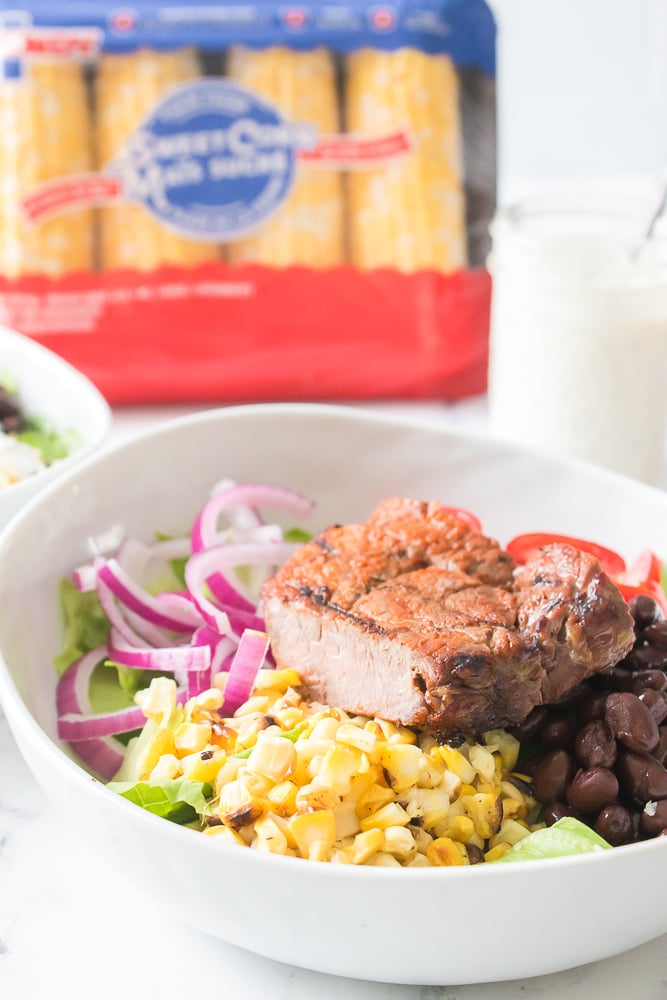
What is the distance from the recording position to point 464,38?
16.1ft

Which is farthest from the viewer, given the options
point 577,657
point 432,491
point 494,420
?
point 494,420

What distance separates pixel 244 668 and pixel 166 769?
403mm

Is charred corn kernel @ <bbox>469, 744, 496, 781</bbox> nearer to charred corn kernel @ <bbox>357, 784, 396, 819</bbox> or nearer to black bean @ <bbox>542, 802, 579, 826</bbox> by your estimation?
black bean @ <bbox>542, 802, 579, 826</bbox>

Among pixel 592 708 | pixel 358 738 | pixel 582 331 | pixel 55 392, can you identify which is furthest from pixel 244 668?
pixel 582 331

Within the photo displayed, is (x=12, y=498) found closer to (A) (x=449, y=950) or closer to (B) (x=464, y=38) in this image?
(A) (x=449, y=950)

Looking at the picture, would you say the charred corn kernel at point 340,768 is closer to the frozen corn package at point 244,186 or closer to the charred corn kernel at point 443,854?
the charred corn kernel at point 443,854

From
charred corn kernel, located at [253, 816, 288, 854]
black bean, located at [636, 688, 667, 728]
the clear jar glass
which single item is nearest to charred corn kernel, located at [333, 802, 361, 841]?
charred corn kernel, located at [253, 816, 288, 854]

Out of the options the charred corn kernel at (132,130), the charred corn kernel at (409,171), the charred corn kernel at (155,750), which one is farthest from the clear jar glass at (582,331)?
the charred corn kernel at (155,750)

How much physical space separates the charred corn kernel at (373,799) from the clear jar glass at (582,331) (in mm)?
2449

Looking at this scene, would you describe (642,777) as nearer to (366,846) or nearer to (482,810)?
(482,810)

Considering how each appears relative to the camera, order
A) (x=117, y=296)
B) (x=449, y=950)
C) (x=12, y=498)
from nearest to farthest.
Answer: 1. (x=449, y=950)
2. (x=12, y=498)
3. (x=117, y=296)

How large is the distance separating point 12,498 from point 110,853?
1.27m

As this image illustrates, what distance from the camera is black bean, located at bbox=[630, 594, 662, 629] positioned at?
2895mm

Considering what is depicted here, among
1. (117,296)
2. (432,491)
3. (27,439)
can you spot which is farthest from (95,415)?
(117,296)
